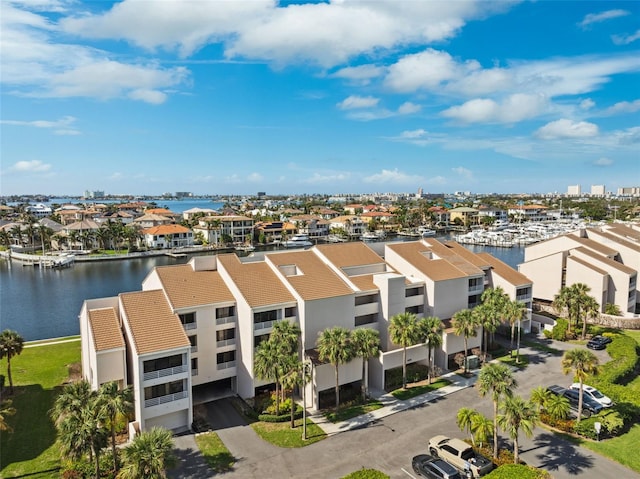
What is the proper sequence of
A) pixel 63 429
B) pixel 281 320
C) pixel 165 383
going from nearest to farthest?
pixel 63 429 < pixel 165 383 < pixel 281 320

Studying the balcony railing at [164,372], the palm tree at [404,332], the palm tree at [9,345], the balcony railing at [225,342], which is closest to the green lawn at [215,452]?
the balcony railing at [164,372]

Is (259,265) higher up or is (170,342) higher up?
(259,265)

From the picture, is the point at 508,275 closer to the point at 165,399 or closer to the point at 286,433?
the point at 286,433

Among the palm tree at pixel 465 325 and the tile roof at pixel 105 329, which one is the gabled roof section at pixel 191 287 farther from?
the palm tree at pixel 465 325

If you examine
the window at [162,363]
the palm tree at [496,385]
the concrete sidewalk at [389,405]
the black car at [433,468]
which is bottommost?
the concrete sidewalk at [389,405]

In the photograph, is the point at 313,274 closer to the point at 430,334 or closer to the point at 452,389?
the point at 430,334

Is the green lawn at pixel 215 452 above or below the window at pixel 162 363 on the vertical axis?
below

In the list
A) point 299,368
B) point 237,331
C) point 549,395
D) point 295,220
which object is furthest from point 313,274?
point 295,220
